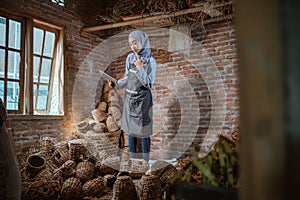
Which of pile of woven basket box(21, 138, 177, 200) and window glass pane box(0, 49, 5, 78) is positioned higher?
window glass pane box(0, 49, 5, 78)

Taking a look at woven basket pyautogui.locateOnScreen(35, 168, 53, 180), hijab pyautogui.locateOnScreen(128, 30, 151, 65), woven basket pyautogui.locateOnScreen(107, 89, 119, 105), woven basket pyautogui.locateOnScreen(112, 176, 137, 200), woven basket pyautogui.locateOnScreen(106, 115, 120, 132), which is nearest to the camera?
woven basket pyautogui.locateOnScreen(112, 176, 137, 200)

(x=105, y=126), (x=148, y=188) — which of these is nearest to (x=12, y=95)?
(x=105, y=126)

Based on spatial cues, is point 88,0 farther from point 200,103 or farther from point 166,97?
point 200,103

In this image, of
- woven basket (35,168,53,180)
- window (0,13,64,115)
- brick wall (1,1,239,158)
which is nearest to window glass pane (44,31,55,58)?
window (0,13,64,115)

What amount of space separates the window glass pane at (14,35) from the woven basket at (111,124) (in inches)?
68.0

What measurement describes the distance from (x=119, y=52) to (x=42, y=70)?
5.15 ft

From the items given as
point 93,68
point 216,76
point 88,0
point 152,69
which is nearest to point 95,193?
point 152,69

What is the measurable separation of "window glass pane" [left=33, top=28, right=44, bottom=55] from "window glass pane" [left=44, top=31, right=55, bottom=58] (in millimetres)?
100

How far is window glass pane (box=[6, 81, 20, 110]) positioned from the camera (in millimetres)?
3809

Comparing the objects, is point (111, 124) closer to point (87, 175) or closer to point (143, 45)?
point (143, 45)

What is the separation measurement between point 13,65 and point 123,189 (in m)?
2.61

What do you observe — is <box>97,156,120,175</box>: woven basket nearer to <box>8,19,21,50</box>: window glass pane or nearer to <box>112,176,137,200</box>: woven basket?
<box>112,176,137,200</box>: woven basket

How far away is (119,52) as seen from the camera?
17.7 feet

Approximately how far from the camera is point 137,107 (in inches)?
147
